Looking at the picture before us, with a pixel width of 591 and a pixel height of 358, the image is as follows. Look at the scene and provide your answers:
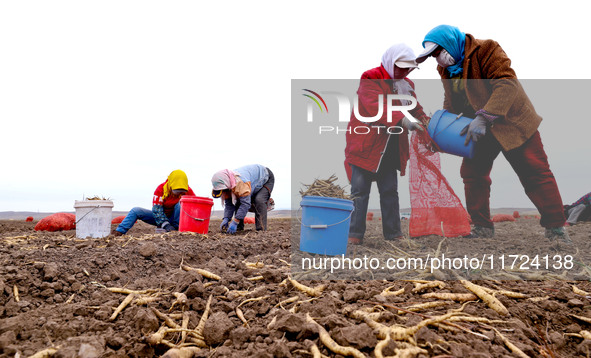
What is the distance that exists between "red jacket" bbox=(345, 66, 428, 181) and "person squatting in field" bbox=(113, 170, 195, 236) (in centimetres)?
311

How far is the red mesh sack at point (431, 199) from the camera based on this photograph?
393cm

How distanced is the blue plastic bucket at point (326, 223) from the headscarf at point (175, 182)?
3.10m

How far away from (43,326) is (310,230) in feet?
7.01

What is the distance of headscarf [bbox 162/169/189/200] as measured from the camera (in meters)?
6.03

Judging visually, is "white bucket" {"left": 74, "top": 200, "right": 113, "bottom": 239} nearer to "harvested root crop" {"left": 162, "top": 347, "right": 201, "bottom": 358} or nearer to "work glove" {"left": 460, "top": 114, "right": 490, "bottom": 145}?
Result: "harvested root crop" {"left": 162, "top": 347, "right": 201, "bottom": 358}

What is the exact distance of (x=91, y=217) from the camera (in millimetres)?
5887

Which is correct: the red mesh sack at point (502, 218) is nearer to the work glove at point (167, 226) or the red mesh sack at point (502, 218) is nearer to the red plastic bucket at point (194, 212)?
the red plastic bucket at point (194, 212)

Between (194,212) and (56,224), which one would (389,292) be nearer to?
(194,212)

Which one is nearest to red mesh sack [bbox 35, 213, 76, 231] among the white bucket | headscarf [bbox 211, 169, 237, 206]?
the white bucket

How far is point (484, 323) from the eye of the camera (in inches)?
67.9

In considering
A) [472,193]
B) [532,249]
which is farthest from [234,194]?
[532,249]

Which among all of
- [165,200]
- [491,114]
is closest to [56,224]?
[165,200]

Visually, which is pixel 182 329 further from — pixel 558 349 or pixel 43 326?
pixel 558 349

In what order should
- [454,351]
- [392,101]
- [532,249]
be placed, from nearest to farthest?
1. [454,351]
2. [532,249]
3. [392,101]
